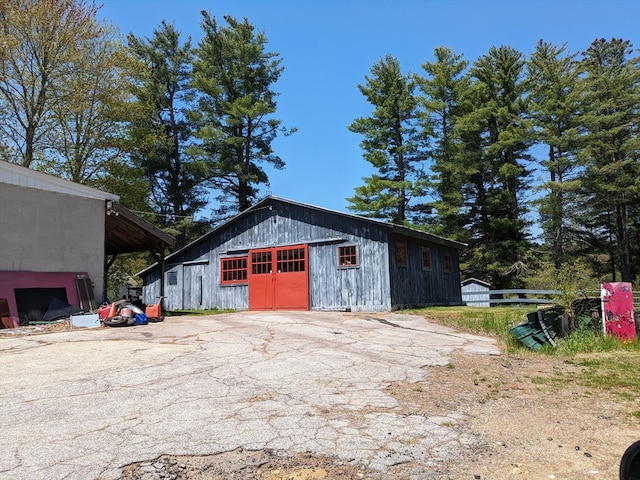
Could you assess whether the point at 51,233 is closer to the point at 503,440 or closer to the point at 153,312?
the point at 153,312

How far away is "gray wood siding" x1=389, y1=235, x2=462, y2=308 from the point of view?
51.0ft

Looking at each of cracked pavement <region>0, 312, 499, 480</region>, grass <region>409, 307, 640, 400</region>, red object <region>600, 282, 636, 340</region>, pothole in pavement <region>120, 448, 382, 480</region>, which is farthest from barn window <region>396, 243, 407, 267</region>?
pothole in pavement <region>120, 448, 382, 480</region>

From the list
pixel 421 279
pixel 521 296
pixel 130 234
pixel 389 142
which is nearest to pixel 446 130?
pixel 389 142

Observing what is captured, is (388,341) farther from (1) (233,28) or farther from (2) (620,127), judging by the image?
(1) (233,28)

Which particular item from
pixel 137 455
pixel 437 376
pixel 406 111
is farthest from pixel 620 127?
pixel 137 455

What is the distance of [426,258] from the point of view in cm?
1838

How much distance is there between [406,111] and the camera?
31.9 meters

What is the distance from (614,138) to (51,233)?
1325 inches

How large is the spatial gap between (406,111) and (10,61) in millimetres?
23917

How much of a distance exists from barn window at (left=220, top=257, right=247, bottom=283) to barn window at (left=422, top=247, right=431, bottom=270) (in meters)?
7.54

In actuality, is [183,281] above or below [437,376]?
above

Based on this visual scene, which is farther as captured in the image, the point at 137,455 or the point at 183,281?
the point at 183,281

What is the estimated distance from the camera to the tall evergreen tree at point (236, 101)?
104 ft

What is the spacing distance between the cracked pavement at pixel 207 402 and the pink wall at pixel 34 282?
3769 millimetres
